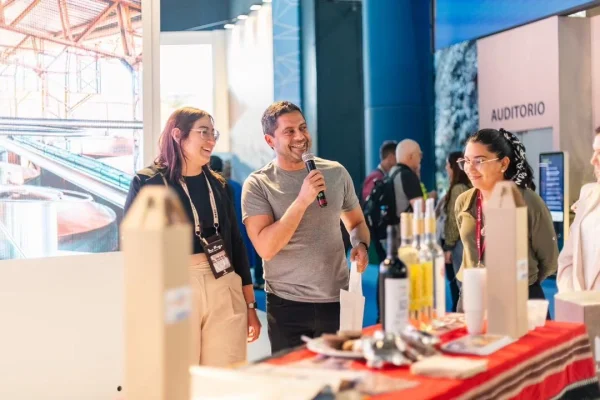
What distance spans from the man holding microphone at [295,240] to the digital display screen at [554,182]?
3.25m

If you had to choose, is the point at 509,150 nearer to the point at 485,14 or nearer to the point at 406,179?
the point at 406,179

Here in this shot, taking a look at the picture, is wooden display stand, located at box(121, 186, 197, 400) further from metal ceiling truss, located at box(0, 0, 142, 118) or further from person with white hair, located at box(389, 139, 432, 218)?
person with white hair, located at box(389, 139, 432, 218)

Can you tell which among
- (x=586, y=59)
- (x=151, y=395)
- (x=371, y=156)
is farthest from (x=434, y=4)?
(x=151, y=395)

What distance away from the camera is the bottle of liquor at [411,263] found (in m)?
1.84

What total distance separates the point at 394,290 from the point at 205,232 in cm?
130

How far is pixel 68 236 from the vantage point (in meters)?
3.62

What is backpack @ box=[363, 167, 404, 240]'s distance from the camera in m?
5.61

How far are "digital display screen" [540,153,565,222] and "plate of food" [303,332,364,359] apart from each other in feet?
13.9

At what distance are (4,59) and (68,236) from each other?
2.76 ft

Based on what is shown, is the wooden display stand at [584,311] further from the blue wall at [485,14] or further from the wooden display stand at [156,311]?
the blue wall at [485,14]

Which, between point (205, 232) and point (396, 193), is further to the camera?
point (396, 193)

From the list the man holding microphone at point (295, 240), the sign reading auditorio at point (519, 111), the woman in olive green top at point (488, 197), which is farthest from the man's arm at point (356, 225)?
the sign reading auditorio at point (519, 111)

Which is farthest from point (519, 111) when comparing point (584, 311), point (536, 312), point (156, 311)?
point (156, 311)

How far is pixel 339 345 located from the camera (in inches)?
69.1
